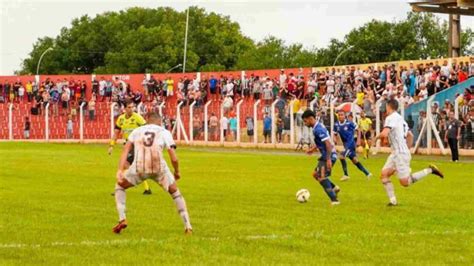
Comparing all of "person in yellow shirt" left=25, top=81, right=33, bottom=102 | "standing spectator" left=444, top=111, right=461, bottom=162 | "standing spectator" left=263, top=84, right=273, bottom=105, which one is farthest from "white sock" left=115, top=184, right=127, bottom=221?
"person in yellow shirt" left=25, top=81, right=33, bottom=102

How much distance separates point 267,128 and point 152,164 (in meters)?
36.3

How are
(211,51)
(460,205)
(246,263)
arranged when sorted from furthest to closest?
(211,51)
(460,205)
(246,263)

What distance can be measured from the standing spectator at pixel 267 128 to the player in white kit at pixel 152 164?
35444mm

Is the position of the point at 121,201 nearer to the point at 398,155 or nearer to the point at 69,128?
the point at 398,155

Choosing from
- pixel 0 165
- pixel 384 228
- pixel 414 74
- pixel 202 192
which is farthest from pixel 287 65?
pixel 384 228

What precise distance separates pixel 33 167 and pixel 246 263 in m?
22.1

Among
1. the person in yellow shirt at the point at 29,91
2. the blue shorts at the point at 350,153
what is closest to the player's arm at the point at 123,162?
the blue shorts at the point at 350,153

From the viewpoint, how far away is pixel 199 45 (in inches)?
4815

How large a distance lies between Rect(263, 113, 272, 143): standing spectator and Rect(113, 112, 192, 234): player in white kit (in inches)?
1395

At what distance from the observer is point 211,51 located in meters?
122

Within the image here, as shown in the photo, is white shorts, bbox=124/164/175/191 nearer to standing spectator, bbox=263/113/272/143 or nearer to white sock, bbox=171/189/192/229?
white sock, bbox=171/189/192/229

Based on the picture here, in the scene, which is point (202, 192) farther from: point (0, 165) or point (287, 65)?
point (287, 65)

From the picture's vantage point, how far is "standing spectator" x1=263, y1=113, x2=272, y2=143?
1972 inches

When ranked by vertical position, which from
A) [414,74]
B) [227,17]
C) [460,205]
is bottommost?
[460,205]
